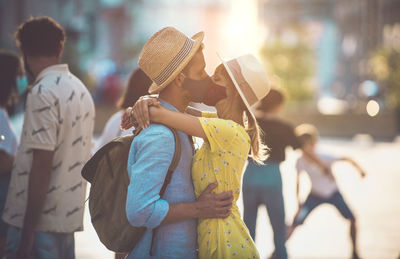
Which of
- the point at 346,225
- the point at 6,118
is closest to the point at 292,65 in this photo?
the point at 346,225

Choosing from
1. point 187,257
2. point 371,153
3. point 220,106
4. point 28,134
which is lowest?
point 371,153

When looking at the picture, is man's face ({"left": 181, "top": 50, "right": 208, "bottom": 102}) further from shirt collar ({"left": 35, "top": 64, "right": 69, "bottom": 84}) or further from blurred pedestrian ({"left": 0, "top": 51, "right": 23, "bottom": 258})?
blurred pedestrian ({"left": 0, "top": 51, "right": 23, "bottom": 258})

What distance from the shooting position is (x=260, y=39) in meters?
36.2

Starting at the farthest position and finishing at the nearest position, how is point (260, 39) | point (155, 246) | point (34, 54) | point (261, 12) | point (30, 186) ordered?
point (261, 12), point (260, 39), point (34, 54), point (30, 186), point (155, 246)

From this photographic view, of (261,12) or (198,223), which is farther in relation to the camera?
(261,12)

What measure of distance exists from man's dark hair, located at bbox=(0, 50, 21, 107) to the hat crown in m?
2.19

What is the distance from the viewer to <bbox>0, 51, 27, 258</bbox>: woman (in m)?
4.30

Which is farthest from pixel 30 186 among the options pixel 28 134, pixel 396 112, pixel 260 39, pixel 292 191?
pixel 260 39

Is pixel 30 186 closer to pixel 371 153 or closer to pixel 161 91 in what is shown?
pixel 161 91

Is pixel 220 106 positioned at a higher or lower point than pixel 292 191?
higher

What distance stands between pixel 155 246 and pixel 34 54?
1575 mm

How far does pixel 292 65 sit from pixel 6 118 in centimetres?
2886

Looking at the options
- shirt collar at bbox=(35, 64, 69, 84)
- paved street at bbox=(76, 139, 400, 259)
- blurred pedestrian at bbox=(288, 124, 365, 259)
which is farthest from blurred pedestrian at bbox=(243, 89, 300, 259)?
shirt collar at bbox=(35, 64, 69, 84)

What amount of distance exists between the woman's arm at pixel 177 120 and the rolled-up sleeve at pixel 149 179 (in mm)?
67
